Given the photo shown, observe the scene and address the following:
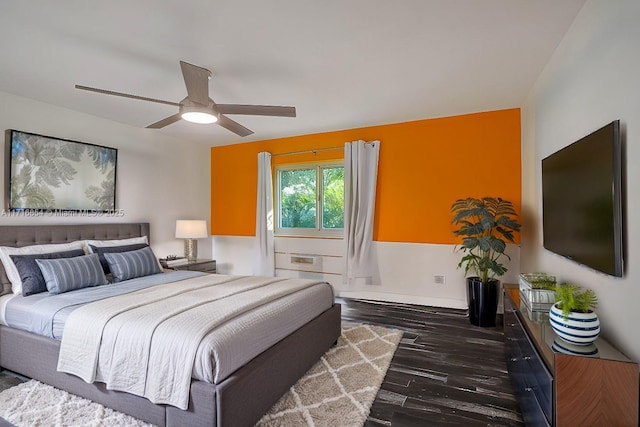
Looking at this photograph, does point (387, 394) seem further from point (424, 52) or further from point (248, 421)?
point (424, 52)

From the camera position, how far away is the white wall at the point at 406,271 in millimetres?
4031

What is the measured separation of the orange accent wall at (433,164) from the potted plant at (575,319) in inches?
97.1

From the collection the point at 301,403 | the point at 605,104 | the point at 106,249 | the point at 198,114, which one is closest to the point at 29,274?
the point at 106,249

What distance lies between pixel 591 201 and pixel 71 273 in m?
3.77

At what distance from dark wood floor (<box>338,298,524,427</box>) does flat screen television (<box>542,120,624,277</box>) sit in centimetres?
107

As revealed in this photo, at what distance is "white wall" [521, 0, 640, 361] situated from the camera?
54.4 inches

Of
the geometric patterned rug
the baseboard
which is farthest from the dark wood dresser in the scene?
the baseboard

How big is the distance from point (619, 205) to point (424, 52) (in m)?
1.67

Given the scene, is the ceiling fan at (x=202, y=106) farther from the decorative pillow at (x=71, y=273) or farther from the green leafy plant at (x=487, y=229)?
the green leafy plant at (x=487, y=229)

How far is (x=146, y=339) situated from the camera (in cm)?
176

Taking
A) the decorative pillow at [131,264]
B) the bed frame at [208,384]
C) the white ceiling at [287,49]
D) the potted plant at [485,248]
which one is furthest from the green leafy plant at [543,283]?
the decorative pillow at [131,264]

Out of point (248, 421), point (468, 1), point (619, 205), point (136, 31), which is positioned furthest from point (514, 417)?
point (136, 31)

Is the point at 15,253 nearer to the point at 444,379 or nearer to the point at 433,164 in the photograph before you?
the point at 444,379

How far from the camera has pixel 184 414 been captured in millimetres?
1620
